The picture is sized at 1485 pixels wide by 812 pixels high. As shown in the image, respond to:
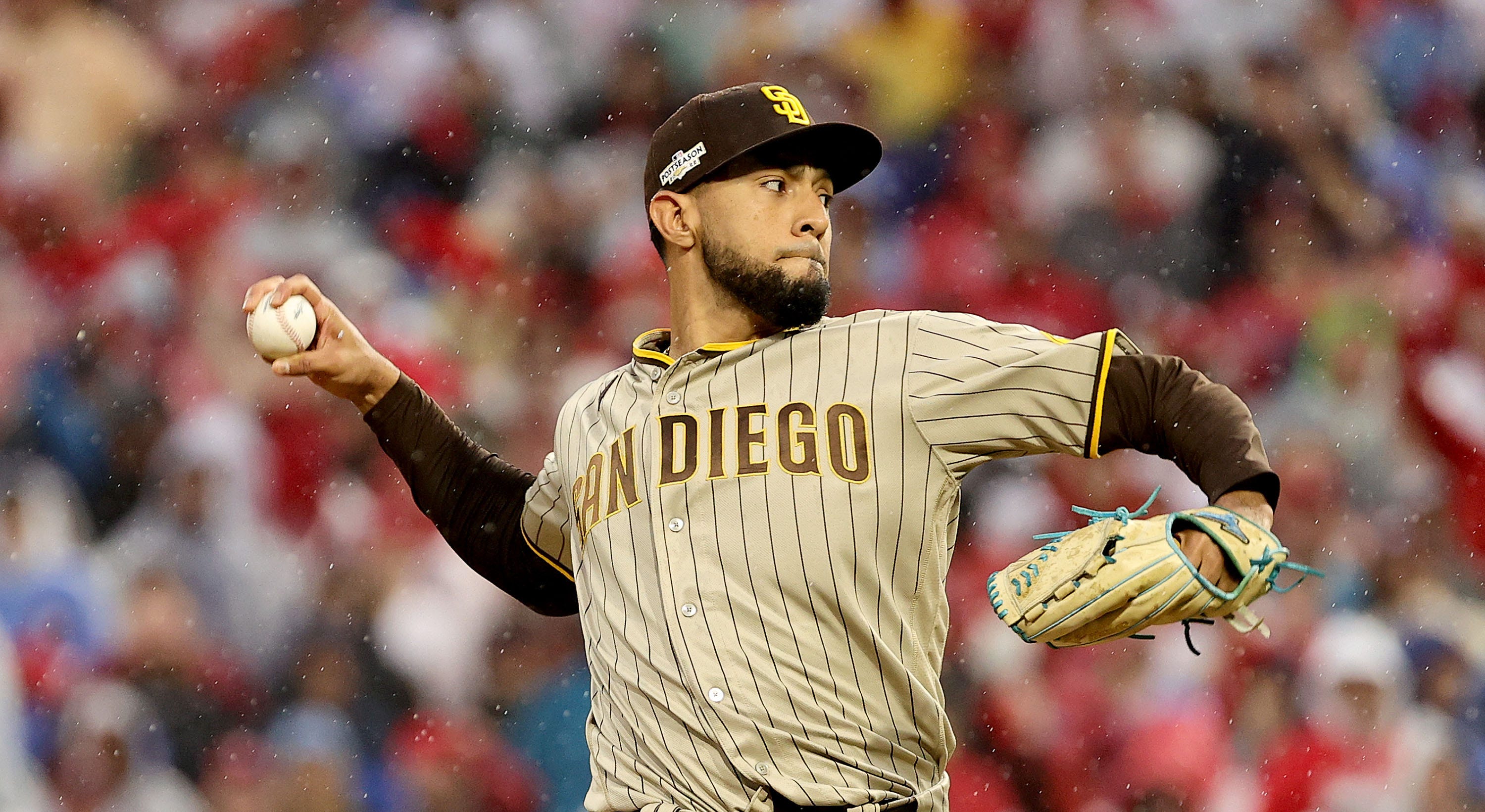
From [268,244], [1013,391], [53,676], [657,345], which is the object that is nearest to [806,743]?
[1013,391]

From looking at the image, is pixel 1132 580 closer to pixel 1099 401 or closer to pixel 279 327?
pixel 1099 401

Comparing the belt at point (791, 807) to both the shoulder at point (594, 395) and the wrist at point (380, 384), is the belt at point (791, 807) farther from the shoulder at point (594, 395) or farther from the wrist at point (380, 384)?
the wrist at point (380, 384)

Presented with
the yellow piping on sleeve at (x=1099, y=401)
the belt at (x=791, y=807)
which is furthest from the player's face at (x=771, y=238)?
the belt at (x=791, y=807)

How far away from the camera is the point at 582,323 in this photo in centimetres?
416

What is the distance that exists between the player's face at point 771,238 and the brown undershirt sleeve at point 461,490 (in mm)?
539

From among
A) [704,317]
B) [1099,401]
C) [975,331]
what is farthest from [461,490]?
[1099,401]

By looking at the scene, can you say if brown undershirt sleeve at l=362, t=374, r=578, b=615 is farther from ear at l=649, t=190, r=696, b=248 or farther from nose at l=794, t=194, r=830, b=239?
nose at l=794, t=194, r=830, b=239

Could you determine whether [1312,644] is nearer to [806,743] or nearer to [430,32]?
[806,743]

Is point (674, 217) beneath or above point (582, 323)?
above

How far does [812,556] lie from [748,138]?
0.66 m

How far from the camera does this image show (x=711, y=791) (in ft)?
5.98

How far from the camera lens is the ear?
2.21m

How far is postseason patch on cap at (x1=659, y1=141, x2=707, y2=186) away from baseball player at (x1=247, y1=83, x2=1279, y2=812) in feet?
0.04

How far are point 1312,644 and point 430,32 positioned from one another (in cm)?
323
